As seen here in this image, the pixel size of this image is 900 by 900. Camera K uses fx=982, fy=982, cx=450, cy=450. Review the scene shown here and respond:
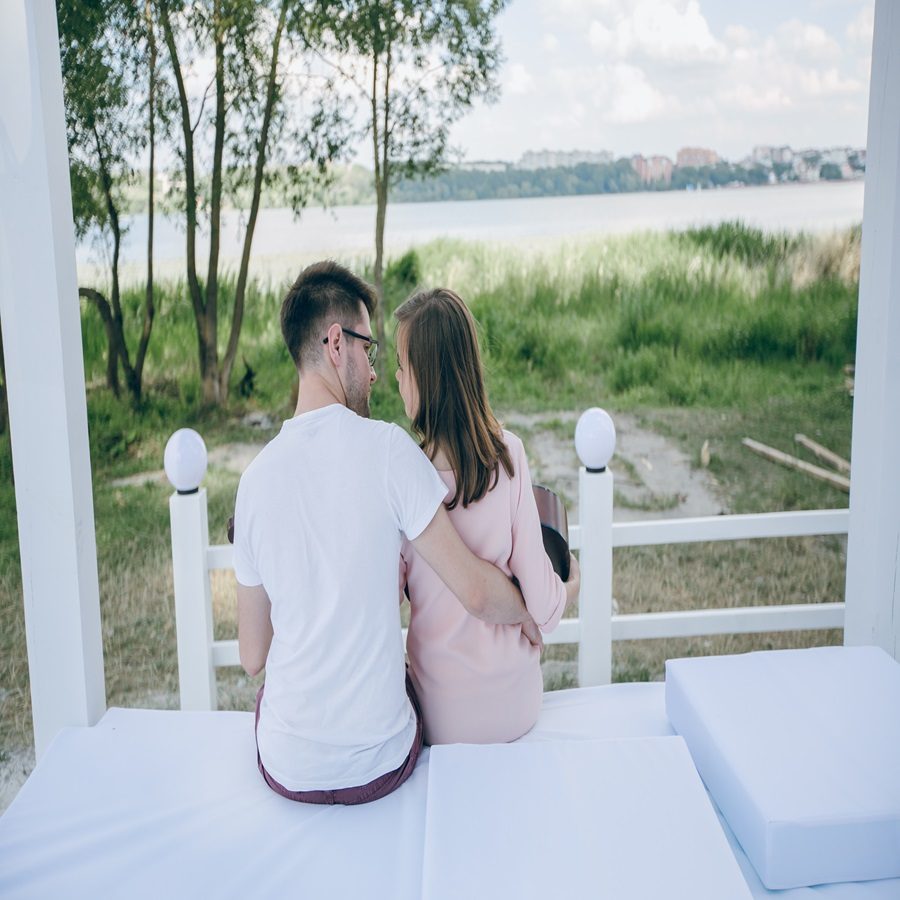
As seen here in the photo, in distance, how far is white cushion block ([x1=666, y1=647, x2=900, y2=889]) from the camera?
153 cm

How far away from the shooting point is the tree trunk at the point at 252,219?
399 cm

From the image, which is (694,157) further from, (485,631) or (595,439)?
(485,631)

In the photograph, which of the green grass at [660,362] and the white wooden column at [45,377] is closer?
the white wooden column at [45,377]

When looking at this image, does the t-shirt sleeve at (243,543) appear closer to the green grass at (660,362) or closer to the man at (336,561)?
the man at (336,561)

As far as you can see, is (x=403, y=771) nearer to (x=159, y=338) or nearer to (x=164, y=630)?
(x=164, y=630)

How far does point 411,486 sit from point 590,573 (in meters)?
1.10

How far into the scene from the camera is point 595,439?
245 centimetres

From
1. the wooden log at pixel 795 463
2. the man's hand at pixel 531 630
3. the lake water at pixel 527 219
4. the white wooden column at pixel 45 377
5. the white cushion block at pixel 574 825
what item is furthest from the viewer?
the wooden log at pixel 795 463

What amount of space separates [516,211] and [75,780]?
3225 millimetres

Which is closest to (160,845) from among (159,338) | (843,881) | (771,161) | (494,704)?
(494,704)

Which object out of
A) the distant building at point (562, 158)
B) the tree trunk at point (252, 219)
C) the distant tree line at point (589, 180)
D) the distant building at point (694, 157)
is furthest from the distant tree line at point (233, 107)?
the distant building at point (694, 157)

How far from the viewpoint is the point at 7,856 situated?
5.36ft

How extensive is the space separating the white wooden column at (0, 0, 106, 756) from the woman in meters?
0.82

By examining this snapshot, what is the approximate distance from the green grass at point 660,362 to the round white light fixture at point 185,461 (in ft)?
5.71
